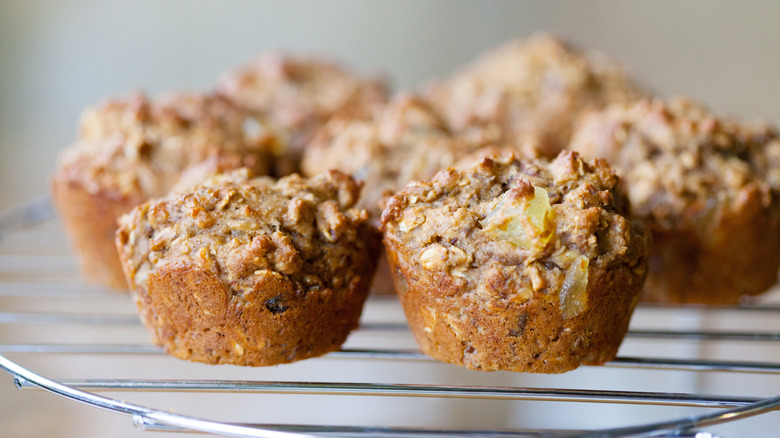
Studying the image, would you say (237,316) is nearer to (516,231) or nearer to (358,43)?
(516,231)

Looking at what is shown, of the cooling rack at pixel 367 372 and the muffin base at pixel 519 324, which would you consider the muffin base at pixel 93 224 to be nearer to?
the cooling rack at pixel 367 372

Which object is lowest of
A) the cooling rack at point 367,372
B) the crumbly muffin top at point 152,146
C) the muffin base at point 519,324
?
the cooling rack at point 367,372

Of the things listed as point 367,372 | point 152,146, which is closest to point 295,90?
point 152,146

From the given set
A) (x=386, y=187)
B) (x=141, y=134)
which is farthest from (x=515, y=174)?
(x=141, y=134)

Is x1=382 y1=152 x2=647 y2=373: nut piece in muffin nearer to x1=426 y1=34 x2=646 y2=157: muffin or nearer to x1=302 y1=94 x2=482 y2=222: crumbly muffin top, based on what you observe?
x1=302 y1=94 x2=482 y2=222: crumbly muffin top

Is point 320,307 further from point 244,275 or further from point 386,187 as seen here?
point 386,187

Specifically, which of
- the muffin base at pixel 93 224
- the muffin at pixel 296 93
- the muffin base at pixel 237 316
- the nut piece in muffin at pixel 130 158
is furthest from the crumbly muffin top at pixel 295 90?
the muffin base at pixel 237 316
